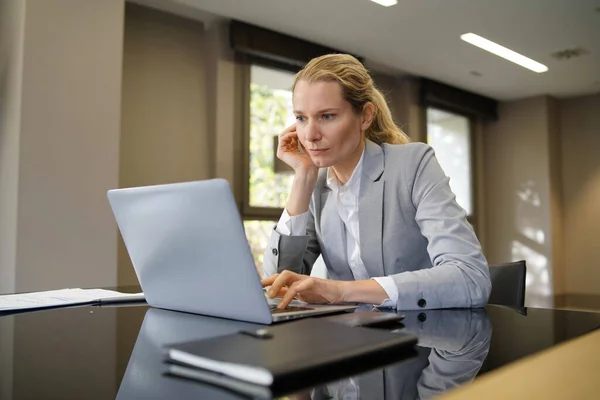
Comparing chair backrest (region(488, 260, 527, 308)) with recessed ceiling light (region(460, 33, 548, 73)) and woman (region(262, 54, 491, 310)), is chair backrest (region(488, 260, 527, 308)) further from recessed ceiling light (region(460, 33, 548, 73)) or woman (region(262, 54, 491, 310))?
recessed ceiling light (region(460, 33, 548, 73))

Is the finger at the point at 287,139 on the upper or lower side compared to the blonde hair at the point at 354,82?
lower

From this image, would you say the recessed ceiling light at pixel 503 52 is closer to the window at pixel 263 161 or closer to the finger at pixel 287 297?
the window at pixel 263 161

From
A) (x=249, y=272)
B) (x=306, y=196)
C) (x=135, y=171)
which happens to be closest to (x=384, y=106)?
(x=306, y=196)

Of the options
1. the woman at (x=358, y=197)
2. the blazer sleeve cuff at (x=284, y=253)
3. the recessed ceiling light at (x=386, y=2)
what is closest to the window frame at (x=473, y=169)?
the recessed ceiling light at (x=386, y=2)

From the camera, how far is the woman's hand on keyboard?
3.14 ft

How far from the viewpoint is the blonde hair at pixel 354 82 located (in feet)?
4.98

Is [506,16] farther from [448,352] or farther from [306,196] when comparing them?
[448,352]

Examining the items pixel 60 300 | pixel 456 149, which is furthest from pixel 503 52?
pixel 60 300

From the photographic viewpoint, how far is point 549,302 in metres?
6.25

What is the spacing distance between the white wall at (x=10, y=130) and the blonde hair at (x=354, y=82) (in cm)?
184

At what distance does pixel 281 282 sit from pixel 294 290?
6 cm

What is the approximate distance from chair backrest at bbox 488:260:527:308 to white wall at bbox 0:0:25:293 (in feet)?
7.48

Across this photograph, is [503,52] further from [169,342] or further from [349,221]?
[169,342]

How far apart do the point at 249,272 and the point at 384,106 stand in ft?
3.68
